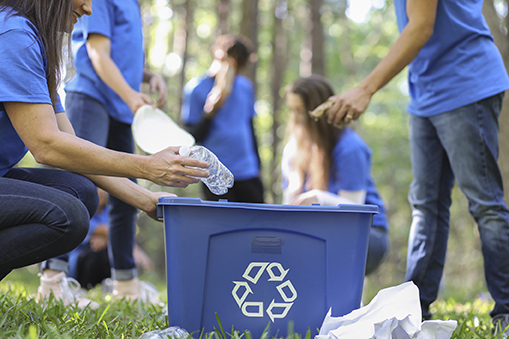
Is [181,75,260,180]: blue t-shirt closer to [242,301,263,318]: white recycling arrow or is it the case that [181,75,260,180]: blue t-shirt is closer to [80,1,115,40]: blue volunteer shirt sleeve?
[80,1,115,40]: blue volunteer shirt sleeve

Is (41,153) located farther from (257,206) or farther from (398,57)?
(398,57)

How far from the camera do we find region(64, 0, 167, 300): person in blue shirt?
246 centimetres

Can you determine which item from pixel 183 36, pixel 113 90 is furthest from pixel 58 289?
pixel 183 36

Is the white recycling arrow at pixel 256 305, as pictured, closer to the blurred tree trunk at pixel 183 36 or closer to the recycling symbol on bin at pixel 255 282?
the recycling symbol on bin at pixel 255 282

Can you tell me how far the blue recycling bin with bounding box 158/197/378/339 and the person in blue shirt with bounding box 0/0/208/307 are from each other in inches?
6.9

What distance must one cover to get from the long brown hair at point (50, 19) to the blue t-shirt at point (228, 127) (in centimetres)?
252

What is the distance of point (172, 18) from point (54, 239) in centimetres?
1516

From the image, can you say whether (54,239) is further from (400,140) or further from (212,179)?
(400,140)

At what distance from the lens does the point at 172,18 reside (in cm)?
1570

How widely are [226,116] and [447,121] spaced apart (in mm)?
2438

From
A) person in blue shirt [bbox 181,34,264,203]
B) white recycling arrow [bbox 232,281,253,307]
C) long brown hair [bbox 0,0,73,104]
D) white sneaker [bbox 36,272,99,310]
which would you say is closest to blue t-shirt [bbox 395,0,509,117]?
white recycling arrow [bbox 232,281,253,307]

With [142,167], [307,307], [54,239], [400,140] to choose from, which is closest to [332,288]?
[307,307]

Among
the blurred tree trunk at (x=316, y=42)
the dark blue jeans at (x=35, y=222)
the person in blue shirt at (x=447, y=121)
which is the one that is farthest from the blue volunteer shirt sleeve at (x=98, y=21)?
the blurred tree trunk at (x=316, y=42)

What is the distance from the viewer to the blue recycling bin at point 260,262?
62.5 inches
